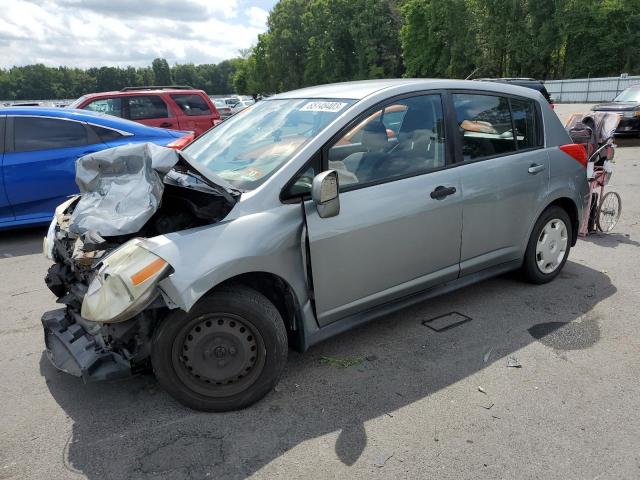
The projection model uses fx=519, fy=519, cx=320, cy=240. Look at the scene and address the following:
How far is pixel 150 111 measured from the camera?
36.2 feet

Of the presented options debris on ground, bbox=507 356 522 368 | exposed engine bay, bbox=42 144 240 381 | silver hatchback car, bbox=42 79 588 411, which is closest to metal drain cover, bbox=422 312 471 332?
silver hatchback car, bbox=42 79 588 411

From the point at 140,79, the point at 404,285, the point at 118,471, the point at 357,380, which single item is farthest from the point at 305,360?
the point at 140,79

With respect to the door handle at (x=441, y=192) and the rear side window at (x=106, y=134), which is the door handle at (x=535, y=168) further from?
the rear side window at (x=106, y=134)

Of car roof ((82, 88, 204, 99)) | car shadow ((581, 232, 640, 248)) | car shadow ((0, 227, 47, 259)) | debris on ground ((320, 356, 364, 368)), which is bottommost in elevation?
car shadow ((581, 232, 640, 248))

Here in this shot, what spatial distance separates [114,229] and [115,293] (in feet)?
1.43

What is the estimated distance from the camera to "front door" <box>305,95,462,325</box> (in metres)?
3.15

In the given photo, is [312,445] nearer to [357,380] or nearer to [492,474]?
[357,380]

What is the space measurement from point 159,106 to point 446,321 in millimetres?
8998

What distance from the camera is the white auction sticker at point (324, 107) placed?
3.38 meters

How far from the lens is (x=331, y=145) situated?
3184mm

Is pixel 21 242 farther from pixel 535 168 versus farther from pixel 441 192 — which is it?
pixel 535 168

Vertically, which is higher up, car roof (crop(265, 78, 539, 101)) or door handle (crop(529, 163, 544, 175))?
car roof (crop(265, 78, 539, 101))

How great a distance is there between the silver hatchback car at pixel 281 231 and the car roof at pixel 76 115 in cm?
346

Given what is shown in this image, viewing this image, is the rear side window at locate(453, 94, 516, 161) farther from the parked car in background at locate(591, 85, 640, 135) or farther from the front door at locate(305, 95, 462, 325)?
the parked car in background at locate(591, 85, 640, 135)
